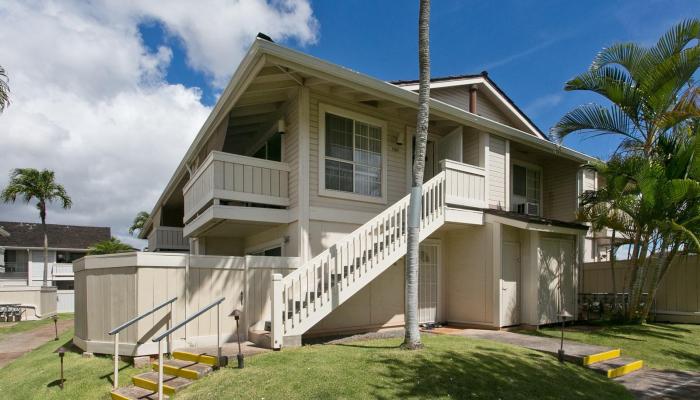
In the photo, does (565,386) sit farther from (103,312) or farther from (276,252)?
(103,312)

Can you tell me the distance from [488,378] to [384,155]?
6350mm

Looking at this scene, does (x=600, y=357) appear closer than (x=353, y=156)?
Yes

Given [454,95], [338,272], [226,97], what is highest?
[454,95]

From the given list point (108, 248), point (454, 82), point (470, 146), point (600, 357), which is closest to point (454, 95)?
point (454, 82)

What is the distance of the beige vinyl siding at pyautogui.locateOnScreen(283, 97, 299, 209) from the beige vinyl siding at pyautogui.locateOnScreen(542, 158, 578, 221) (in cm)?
993

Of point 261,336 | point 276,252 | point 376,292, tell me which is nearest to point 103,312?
point 261,336

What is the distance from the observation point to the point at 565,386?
6.52 m

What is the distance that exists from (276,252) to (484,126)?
651cm

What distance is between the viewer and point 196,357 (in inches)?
287

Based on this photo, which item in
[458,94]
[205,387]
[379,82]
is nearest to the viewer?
[205,387]

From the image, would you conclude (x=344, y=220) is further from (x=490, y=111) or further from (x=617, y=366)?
(x=490, y=111)

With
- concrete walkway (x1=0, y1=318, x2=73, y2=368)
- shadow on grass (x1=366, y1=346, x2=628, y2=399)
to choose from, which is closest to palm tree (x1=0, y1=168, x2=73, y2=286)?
concrete walkway (x1=0, y1=318, x2=73, y2=368)

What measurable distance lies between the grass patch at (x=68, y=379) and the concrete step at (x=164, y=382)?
39cm

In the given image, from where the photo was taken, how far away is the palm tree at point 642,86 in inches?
426
